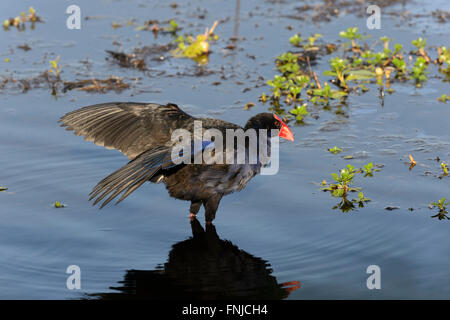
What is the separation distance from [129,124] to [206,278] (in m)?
1.85

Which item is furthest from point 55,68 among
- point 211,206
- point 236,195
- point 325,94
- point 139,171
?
point 139,171

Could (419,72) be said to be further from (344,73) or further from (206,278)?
(206,278)

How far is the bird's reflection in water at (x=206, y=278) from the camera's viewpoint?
212 inches

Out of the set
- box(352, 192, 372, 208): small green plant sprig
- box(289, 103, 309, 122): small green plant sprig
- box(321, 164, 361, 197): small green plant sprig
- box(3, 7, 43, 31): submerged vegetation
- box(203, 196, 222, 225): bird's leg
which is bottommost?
box(203, 196, 222, 225): bird's leg

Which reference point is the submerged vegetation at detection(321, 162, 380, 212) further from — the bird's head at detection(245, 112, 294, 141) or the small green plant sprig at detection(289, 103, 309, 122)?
the small green plant sprig at detection(289, 103, 309, 122)

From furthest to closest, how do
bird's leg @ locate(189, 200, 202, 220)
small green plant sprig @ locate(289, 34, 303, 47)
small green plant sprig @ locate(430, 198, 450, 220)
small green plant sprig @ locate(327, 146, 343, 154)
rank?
small green plant sprig @ locate(289, 34, 303, 47) → small green plant sprig @ locate(327, 146, 343, 154) → bird's leg @ locate(189, 200, 202, 220) → small green plant sprig @ locate(430, 198, 450, 220)

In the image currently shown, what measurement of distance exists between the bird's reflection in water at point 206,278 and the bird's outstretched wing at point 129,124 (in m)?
1.04

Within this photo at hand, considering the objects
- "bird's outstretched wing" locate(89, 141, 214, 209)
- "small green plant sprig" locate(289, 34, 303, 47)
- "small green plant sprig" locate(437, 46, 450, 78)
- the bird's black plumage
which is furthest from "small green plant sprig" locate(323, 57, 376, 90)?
"bird's outstretched wing" locate(89, 141, 214, 209)

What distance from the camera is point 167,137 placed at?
6508 millimetres

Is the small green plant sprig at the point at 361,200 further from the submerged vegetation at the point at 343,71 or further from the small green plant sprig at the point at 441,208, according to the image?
the submerged vegetation at the point at 343,71

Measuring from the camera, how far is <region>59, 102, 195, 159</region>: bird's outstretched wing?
6.55 metres
